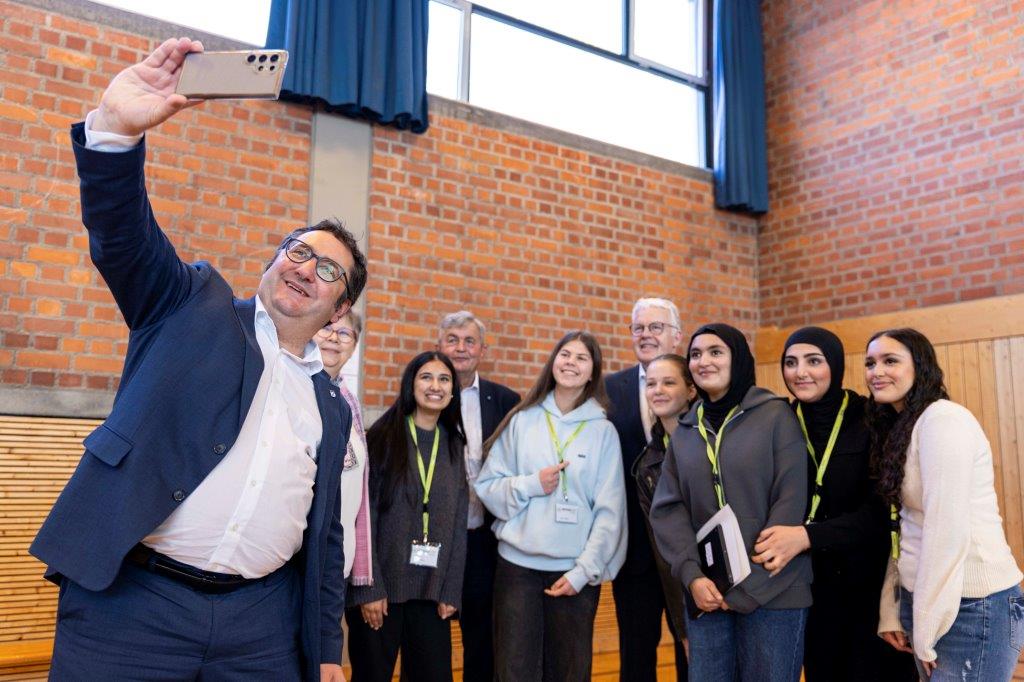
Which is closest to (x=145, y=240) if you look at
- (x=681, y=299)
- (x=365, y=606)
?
(x=365, y=606)

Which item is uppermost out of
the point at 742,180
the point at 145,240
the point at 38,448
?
the point at 742,180

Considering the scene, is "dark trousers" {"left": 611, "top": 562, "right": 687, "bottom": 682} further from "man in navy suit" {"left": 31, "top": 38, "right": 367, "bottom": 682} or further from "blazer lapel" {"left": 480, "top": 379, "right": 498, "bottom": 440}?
"man in navy suit" {"left": 31, "top": 38, "right": 367, "bottom": 682}

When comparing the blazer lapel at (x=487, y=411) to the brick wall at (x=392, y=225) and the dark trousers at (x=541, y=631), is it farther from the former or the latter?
the brick wall at (x=392, y=225)

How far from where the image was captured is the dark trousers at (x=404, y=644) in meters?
2.90

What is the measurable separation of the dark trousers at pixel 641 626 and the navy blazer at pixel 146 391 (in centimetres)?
175

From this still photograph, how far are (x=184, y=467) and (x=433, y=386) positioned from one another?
1.75 m

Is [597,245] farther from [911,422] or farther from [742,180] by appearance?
[911,422]

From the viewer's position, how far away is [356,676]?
2.88m

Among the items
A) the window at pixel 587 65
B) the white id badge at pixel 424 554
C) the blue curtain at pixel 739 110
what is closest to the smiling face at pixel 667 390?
the white id badge at pixel 424 554

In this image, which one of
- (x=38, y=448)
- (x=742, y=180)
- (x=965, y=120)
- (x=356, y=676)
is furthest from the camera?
(x=742, y=180)

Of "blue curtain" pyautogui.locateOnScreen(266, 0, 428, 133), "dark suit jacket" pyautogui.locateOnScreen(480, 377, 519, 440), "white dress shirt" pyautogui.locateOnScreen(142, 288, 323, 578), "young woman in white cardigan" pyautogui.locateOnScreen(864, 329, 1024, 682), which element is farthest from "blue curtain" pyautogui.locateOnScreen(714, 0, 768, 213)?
"white dress shirt" pyautogui.locateOnScreen(142, 288, 323, 578)

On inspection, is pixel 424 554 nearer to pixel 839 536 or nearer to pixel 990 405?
pixel 839 536

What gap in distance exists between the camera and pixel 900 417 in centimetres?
254

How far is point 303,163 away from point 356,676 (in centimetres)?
275
